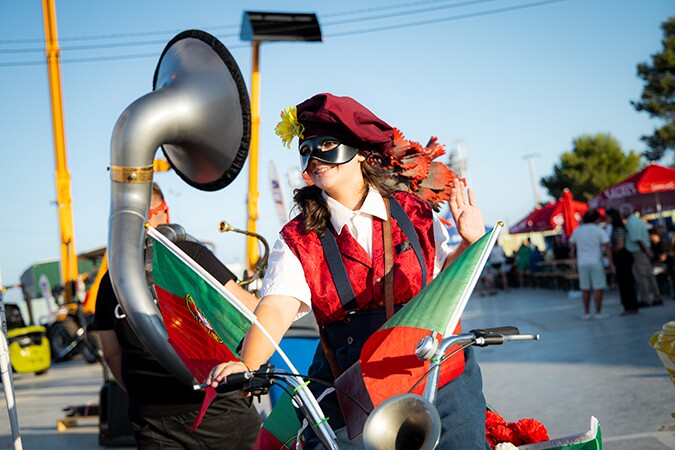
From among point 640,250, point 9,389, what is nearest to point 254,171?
point 640,250

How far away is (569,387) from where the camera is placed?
7.41 m

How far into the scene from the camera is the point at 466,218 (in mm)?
2516

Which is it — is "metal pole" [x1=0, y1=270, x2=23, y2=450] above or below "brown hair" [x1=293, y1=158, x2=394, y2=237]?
below

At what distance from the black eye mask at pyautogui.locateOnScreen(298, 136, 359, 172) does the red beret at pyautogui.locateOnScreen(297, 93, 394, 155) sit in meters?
0.02

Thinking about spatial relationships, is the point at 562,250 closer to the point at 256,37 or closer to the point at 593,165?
the point at 256,37

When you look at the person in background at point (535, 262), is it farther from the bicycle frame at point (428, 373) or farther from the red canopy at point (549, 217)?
the bicycle frame at point (428, 373)

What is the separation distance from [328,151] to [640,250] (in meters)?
11.0

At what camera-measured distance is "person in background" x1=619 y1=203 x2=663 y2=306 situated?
12352mm

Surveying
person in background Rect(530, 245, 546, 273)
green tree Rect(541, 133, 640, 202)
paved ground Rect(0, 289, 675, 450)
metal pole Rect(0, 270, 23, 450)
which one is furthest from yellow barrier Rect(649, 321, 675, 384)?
green tree Rect(541, 133, 640, 202)

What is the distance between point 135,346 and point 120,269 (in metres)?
0.40

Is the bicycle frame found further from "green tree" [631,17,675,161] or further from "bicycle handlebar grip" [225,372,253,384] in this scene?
"green tree" [631,17,675,161]

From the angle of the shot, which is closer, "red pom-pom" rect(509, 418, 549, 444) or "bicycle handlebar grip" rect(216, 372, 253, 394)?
"bicycle handlebar grip" rect(216, 372, 253, 394)

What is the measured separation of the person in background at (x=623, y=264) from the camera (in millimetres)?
12164

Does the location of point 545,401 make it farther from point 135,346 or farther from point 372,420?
point 372,420
